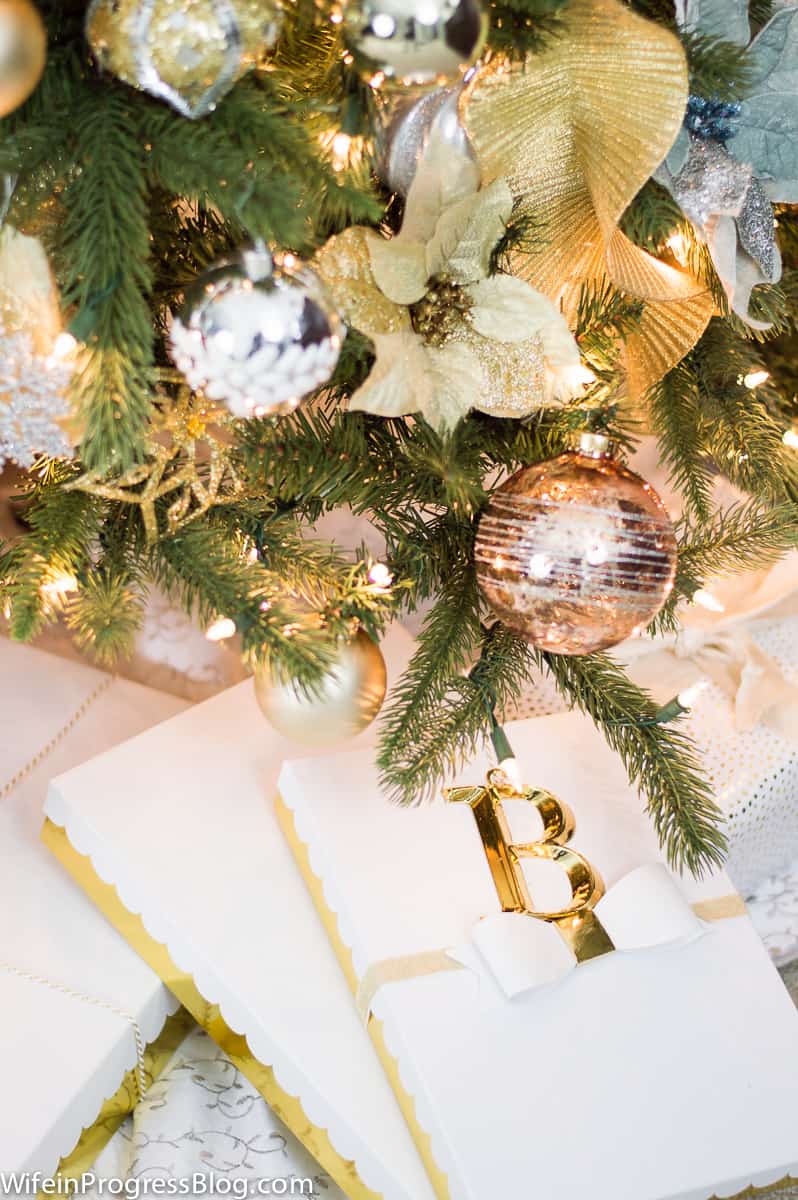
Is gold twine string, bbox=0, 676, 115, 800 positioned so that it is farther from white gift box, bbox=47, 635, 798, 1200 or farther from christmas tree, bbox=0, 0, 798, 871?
christmas tree, bbox=0, 0, 798, 871

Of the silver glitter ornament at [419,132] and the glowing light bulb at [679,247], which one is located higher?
the silver glitter ornament at [419,132]

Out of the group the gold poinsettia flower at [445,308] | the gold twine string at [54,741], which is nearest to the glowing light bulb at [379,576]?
the gold poinsettia flower at [445,308]

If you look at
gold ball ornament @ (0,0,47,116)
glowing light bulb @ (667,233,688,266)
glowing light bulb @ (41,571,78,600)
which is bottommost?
glowing light bulb @ (41,571,78,600)

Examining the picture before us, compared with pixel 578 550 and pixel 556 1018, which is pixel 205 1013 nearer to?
pixel 556 1018

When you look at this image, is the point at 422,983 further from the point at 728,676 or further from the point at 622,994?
the point at 728,676

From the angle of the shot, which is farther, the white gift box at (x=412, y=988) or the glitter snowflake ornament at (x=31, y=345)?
the white gift box at (x=412, y=988)

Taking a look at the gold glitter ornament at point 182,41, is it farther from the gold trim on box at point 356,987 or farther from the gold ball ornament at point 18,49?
the gold trim on box at point 356,987

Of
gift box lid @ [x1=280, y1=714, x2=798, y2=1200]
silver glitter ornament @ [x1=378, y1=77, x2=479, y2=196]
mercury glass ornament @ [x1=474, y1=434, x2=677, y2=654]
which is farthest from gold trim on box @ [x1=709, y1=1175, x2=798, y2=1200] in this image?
silver glitter ornament @ [x1=378, y1=77, x2=479, y2=196]

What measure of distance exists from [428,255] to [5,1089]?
468 millimetres

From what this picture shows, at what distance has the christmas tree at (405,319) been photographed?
38 cm

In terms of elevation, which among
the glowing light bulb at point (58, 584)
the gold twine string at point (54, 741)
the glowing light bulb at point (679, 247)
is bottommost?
the gold twine string at point (54, 741)

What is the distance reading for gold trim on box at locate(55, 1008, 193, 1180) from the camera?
0.56 metres

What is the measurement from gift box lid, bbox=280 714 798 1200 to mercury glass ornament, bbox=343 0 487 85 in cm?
43

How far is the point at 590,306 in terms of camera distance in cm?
57
